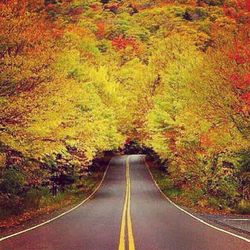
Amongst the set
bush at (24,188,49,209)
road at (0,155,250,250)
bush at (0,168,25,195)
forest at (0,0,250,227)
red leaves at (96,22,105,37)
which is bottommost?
road at (0,155,250,250)

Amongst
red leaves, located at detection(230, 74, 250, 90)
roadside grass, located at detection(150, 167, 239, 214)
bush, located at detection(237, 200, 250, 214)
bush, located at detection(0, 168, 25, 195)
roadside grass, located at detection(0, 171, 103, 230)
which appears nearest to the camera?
roadside grass, located at detection(0, 171, 103, 230)

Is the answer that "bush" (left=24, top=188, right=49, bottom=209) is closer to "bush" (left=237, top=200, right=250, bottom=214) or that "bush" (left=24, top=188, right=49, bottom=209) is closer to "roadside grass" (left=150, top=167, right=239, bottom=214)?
"roadside grass" (left=150, top=167, right=239, bottom=214)

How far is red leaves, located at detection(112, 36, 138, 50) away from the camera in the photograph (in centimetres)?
10274

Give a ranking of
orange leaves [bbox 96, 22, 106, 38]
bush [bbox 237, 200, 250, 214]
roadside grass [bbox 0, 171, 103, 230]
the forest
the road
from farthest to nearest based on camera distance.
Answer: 1. orange leaves [bbox 96, 22, 106, 38]
2. bush [bbox 237, 200, 250, 214]
3. roadside grass [bbox 0, 171, 103, 230]
4. the forest
5. the road

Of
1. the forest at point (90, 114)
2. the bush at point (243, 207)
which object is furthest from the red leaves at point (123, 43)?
the bush at point (243, 207)

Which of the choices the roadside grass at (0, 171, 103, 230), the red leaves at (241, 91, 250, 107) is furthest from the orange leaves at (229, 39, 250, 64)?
the roadside grass at (0, 171, 103, 230)

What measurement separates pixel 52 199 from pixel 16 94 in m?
16.1

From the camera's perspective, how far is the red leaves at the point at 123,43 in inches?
4045

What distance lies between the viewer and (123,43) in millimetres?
105000

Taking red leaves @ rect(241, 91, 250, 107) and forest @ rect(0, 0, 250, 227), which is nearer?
forest @ rect(0, 0, 250, 227)

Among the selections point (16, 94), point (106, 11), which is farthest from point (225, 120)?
point (106, 11)

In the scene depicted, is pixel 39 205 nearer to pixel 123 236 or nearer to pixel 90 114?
pixel 90 114

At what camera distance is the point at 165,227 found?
58.8 ft

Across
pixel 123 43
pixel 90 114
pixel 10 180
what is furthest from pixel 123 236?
pixel 123 43
